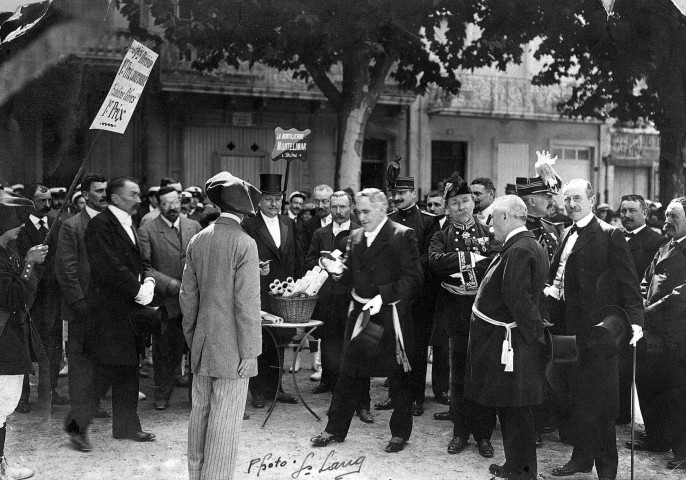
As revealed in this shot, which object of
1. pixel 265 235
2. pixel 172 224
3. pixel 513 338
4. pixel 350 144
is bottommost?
pixel 513 338

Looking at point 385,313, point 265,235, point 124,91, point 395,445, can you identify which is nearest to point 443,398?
point 395,445

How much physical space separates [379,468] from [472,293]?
5.46 feet

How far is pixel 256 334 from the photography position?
4930 mm

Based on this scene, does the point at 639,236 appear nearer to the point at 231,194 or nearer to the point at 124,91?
the point at 231,194

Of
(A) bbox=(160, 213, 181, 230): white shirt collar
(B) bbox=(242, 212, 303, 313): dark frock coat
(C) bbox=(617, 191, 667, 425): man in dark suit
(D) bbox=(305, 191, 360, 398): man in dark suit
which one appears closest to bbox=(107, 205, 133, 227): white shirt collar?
(A) bbox=(160, 213, 181, 230): white shirt collar

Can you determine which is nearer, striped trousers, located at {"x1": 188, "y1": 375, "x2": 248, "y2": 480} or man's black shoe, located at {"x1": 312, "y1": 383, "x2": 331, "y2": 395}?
striped trousers, located at {"x1": 188, "y1": 375, "x2": 248, "y2": 480}

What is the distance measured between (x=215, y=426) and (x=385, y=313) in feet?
6.12

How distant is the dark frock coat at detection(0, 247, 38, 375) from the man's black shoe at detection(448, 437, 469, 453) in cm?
316

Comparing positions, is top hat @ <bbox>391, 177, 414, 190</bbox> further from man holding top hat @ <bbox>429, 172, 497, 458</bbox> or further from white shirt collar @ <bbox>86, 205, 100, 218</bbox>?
white shirt collar @ <bbox>86, 205, 100, 218</bbox>

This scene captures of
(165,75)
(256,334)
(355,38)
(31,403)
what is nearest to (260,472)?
(256,334)

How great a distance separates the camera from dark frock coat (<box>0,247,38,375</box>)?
500 centimetres

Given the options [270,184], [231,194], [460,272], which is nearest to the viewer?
[231,194]

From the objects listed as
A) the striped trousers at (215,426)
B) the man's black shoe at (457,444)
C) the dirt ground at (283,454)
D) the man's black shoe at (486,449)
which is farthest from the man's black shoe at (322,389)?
the striped trousers at (215,426)

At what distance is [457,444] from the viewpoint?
242 inches
